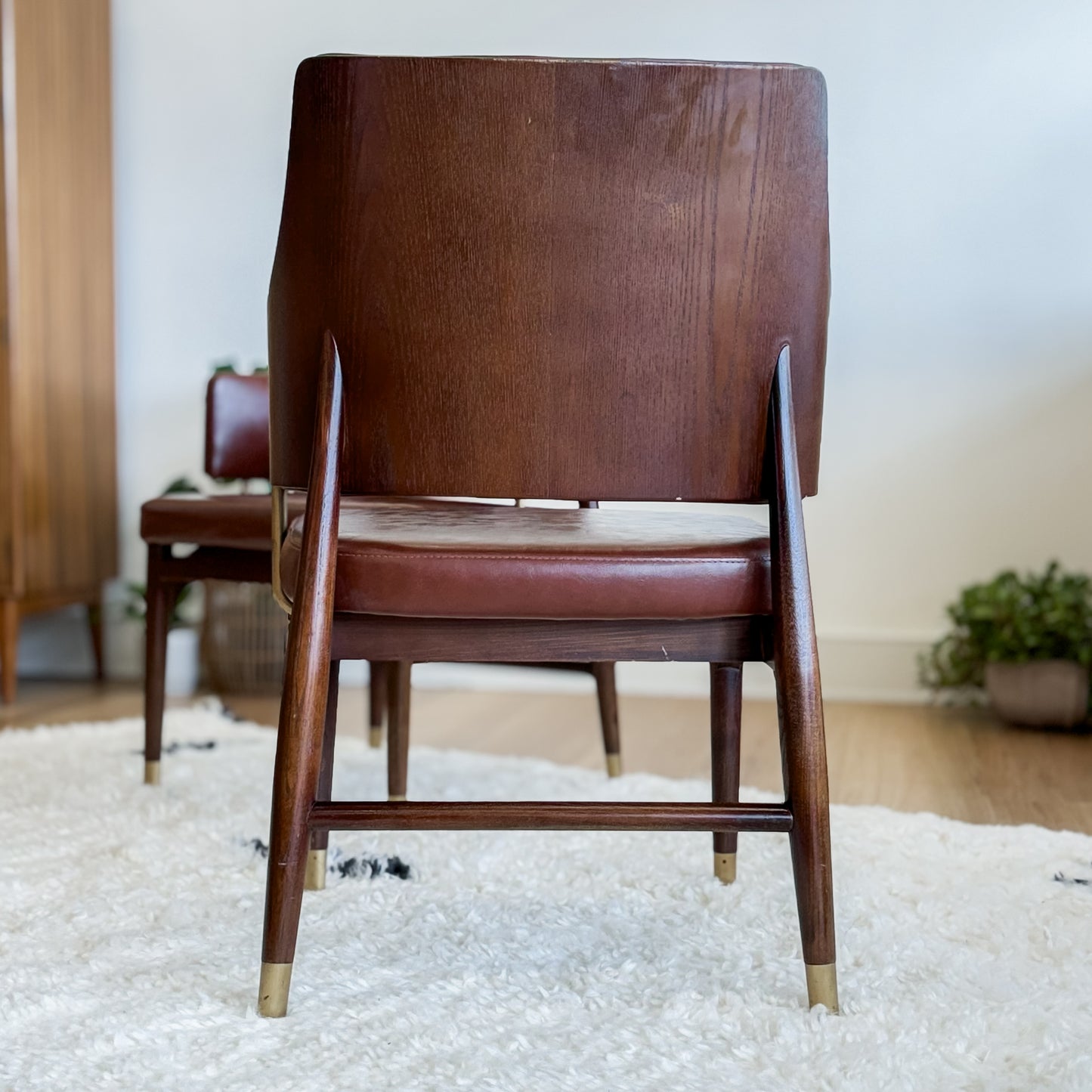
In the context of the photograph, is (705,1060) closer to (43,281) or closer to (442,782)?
(442,782)

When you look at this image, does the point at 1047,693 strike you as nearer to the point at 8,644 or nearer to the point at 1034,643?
the point at 1034,643

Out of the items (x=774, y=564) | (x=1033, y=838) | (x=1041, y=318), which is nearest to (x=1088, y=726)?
(x=1041, y=318)

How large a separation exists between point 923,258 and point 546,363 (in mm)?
2141

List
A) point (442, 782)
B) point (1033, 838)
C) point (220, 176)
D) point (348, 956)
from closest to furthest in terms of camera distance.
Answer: point (348, 956) < point (1033, 838) < point (442, 782) < point (220, 176)

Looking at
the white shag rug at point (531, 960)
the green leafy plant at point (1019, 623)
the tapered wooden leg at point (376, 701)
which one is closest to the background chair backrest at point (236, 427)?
the tapered wooden leg at point (376, 701)

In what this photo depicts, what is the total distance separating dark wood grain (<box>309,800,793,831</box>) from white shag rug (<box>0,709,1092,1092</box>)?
160mm

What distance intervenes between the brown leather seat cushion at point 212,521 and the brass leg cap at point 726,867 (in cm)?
73

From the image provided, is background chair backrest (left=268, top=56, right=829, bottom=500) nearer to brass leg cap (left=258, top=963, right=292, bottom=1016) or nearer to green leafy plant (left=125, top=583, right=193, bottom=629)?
brass leg cap (left=258, top=963, right=292, bottom=1016)

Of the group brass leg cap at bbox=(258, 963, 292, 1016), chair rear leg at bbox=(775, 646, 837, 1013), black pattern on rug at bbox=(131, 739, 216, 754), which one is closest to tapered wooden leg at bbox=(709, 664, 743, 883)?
chair rear leg at bbox=(775, 646, 837, 1013)

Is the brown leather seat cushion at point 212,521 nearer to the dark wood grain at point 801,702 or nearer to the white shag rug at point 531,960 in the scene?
the white shag rug at point 531,960

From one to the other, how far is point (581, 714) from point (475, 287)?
1839mm

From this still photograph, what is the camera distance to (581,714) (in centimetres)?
273

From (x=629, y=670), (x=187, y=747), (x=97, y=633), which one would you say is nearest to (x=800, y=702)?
(x=187, y=747)

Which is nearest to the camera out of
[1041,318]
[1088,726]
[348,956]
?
[348,956]
